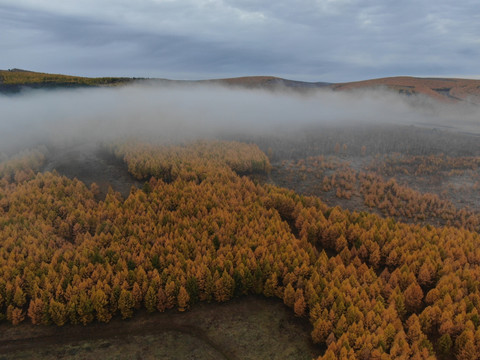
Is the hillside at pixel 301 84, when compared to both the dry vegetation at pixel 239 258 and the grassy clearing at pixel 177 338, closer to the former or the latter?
the dry vegetation at pixel 239 258

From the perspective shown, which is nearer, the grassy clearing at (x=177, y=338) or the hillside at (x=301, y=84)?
the grassy clearing at (x=177, y=338)

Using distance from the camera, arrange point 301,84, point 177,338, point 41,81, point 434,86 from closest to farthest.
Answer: point 177,338
point 41,81
point 434,86
point 301,84

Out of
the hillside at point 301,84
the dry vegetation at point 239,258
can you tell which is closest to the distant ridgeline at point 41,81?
the hillside at point 301,84

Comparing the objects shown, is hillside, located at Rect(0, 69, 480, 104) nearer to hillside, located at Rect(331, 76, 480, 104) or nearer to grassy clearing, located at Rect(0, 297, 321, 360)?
hillside, located at Rect(331, 76, 480, 104)

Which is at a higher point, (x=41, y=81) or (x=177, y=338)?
(x=41, y=81)

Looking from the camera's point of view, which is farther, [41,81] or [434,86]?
[434,86]

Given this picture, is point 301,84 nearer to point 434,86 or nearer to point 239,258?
point 434,86

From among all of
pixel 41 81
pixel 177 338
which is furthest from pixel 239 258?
pixel 41 81

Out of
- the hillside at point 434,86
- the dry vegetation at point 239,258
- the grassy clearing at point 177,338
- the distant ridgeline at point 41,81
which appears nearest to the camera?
the grassy clearing at point 177,338

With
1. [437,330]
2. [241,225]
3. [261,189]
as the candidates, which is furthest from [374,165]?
[437,330]

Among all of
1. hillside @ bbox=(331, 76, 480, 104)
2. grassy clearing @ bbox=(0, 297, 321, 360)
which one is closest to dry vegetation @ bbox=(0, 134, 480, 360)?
grassy clearing @ bbox=(0, 297, 321, 360)

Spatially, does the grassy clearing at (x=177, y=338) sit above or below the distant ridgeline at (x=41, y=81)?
below
